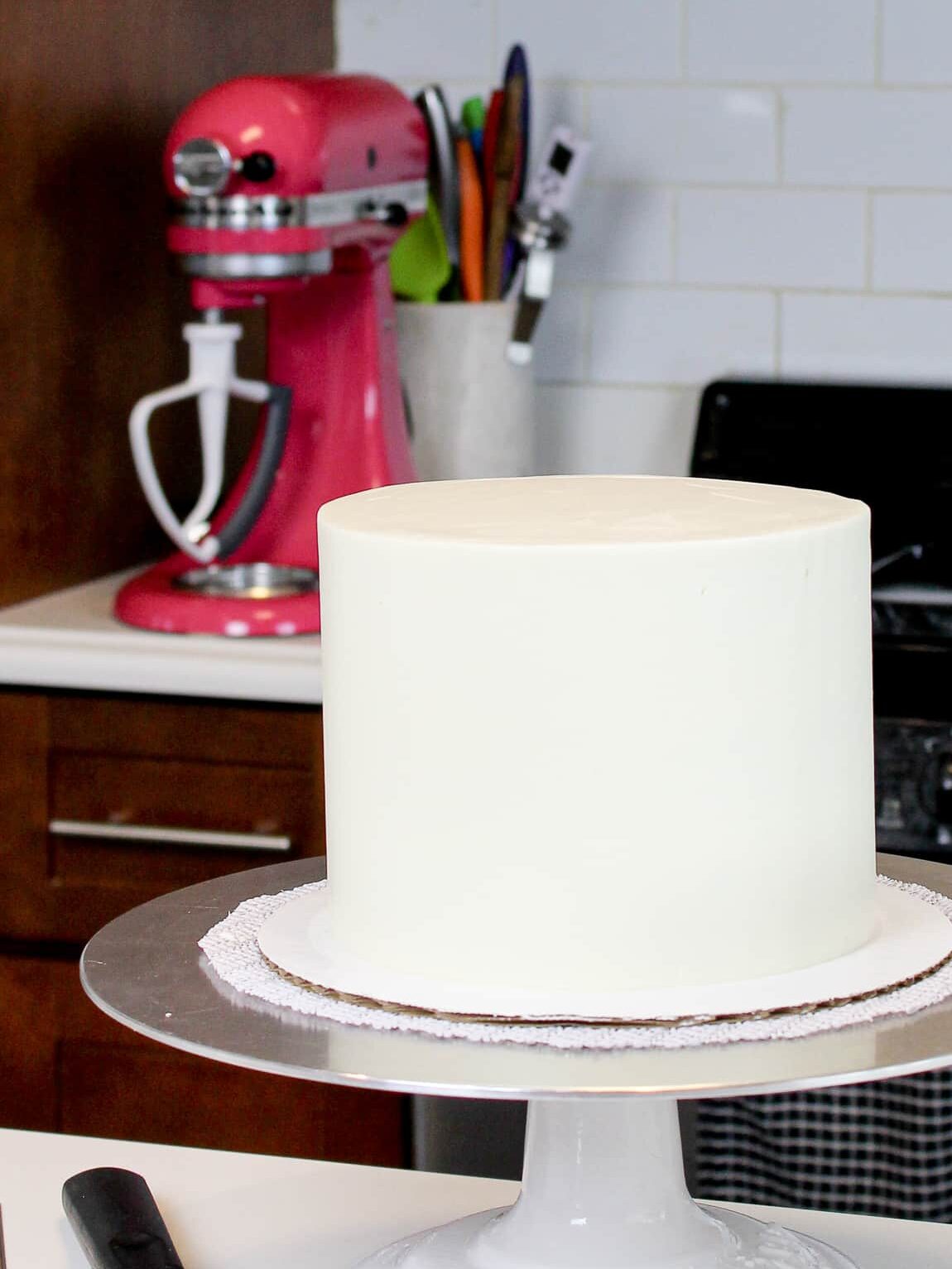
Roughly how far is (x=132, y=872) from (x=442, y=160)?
0.81 meters

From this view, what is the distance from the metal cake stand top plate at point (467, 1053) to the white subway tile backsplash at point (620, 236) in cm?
156

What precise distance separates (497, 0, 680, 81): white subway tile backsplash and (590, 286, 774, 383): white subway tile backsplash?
0.79 feet

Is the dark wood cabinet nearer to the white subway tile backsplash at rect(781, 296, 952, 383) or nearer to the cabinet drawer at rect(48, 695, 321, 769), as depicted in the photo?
the cabinet drawer at rect(48, 695, 321, 769)

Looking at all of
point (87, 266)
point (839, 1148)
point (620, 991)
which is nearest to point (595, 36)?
point (87, 266)

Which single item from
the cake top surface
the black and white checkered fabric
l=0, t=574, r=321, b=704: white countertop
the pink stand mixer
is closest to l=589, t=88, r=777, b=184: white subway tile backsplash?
the pink stand mixer

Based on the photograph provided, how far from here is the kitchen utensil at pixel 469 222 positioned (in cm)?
190

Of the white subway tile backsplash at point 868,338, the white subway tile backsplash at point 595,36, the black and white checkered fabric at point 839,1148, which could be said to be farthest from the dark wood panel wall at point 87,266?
the black and white checkered fabric at point 839,1148

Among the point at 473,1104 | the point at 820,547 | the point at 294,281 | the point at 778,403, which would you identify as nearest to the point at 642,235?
the point at 778,403

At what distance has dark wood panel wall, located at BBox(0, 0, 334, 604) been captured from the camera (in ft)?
5.50

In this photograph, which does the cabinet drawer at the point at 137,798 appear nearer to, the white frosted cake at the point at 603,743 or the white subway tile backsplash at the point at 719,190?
the white subway tile backsplash at the point at 719,190

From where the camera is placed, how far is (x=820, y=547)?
61 centimetres

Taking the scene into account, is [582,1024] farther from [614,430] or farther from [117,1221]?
[614,430]

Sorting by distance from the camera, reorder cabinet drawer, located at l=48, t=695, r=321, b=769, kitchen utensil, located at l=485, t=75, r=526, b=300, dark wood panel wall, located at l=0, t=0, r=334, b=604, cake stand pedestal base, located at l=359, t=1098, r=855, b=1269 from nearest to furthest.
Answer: cake stand pedestal base, located at l=359, t=1098, r=855, b=1269
cabinet drawer, located at l=48, t=695, r=321, b=769
dark wood panel wall, located at l=0, t=0, r=334, b=604
kitchen utensil, located at l=485, t=75, r=526, b=300

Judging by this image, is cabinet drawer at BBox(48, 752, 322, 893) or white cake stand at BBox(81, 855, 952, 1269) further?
cabinet drawer at BBox(48, 752, 322, 893)
